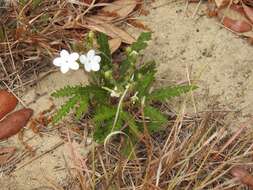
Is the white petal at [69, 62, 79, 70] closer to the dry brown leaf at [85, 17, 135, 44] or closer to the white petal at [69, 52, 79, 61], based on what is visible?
the white petal at [69, 52, 79, 61]

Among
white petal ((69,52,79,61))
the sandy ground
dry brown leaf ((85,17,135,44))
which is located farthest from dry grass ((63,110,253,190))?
dry brown leaf ((85,17,135,44))

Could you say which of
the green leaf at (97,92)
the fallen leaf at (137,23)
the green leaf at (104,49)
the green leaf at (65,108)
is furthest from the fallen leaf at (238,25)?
the green leaf at (65,108)

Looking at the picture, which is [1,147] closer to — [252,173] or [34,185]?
[34,185]

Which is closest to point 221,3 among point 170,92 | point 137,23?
point 137,23

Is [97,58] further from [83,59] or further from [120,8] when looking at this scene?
[120,8]

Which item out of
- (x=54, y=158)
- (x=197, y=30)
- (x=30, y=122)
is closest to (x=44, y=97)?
(x=30, y=122)

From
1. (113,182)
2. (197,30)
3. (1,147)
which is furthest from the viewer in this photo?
(197,30)

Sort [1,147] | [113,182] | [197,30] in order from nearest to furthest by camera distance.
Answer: [113,182] → [1,147] → [197,30]
